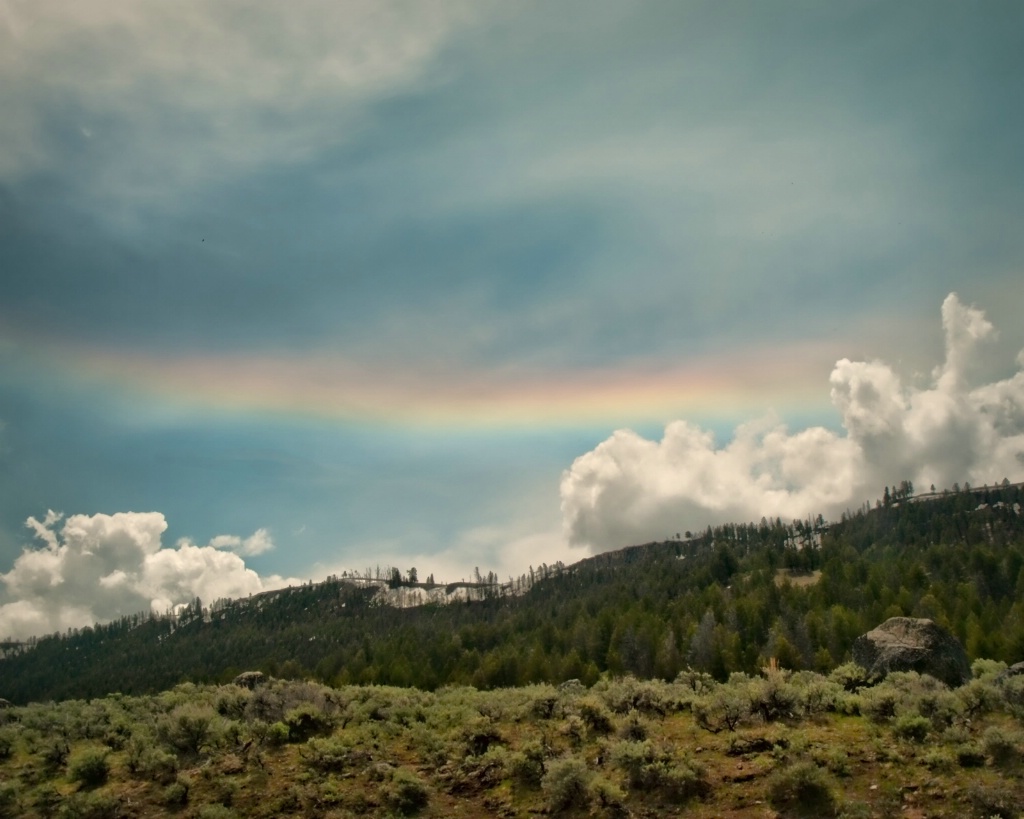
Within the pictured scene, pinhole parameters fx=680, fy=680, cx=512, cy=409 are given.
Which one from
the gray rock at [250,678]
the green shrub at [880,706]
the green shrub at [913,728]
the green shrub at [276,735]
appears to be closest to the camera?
the green shrub at [913,728]

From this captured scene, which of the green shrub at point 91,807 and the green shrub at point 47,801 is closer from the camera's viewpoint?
the green shrub at point 91,807

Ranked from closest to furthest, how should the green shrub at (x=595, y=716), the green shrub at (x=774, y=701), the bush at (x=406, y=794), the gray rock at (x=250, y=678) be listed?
the bush at (x=406, y=794)
the green shrub at (x=774, y=701)
the green shrub at (x=595, y=716)
the gray rock at (x=250, y=678)

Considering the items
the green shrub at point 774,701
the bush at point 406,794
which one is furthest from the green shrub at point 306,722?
the green shrub at point 774,701

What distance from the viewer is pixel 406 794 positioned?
19.0 m

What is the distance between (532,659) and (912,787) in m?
65.6

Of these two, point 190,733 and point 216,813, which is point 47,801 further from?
point 216,813

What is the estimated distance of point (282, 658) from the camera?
17062cm

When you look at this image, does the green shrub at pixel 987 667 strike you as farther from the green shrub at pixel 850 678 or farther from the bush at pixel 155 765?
the bush at pixel 155 765

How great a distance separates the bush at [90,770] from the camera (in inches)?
877

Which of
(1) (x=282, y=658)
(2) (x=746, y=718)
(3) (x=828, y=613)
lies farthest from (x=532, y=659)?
(1) (x=282, y=658)

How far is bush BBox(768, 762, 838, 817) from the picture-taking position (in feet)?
53.6

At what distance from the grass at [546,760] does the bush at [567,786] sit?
0.12ft

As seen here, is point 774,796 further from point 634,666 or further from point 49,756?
point 634,666

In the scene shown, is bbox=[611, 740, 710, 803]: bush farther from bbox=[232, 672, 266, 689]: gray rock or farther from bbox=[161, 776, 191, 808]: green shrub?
bbox=[232, 672, 266, 689]: gray rock
